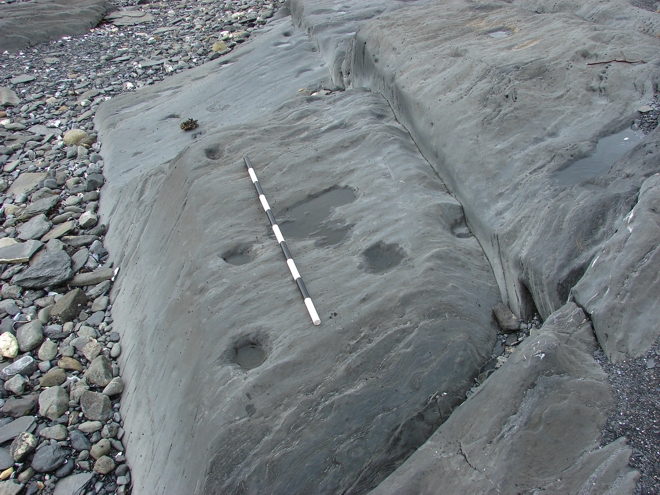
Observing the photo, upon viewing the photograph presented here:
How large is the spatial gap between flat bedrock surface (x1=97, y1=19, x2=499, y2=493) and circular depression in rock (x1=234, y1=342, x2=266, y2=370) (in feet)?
0.03

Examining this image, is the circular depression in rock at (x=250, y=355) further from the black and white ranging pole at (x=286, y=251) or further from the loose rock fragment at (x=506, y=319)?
the loose rock fragment at (x=506, y=319)

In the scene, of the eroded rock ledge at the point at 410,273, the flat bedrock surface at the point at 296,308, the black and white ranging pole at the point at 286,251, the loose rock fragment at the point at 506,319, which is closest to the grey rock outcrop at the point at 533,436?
the eroded rock ledge at the point at 410,273

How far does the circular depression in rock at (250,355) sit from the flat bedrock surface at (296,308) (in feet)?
0.03

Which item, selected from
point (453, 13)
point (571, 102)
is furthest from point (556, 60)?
point (453, 13)

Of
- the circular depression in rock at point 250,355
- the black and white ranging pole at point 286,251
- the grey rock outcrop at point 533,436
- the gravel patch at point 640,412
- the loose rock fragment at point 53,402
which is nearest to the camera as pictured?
the gravel patch at point 640,412

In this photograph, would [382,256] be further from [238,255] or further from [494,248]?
[238,255]

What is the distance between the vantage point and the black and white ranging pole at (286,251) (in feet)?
12.9

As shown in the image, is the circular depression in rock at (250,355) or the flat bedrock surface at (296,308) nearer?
the flat bedrock surface at (296,308)

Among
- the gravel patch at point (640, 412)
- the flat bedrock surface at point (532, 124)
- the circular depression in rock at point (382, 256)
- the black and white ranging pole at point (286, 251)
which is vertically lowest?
the circular depression in rock at point (382, 256)

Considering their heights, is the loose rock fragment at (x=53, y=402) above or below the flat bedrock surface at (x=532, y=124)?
below

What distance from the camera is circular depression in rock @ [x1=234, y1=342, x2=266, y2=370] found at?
3807mm

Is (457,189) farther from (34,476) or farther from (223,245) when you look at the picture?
(34,476)

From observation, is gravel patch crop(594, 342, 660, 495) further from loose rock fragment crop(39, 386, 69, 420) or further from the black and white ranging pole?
loose rock fragment crop(39, 386, 69, 420)

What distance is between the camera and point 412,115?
19.6 ft
